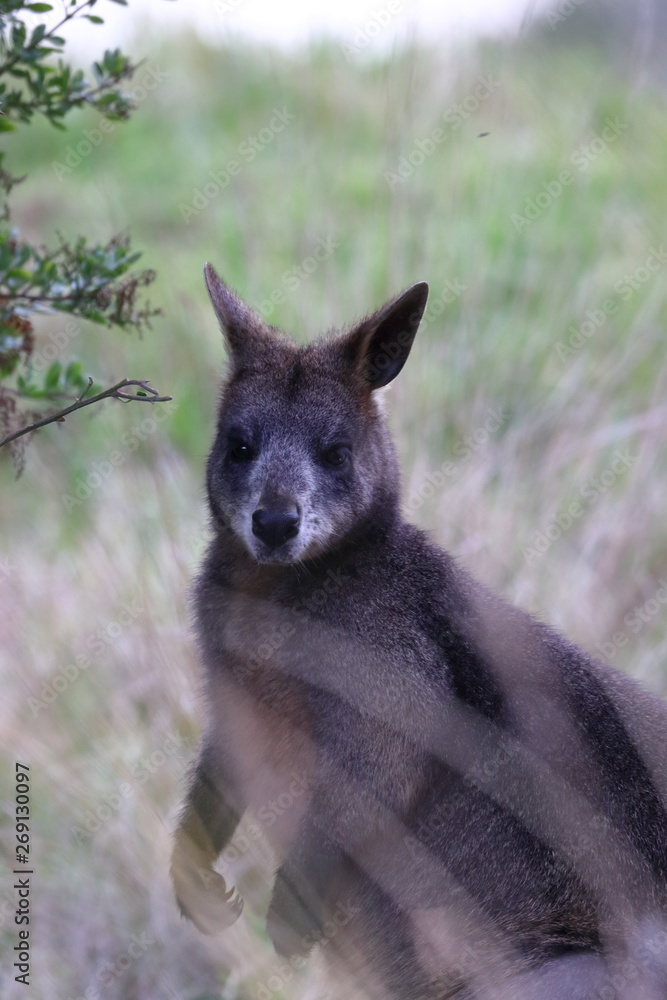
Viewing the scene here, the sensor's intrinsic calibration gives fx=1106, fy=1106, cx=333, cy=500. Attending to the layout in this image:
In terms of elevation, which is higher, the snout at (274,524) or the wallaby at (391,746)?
the snout at (274,524)

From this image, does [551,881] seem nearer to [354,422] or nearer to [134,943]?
[354,422]

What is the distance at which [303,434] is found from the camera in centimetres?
409

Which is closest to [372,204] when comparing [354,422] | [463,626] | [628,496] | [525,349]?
[525,349]

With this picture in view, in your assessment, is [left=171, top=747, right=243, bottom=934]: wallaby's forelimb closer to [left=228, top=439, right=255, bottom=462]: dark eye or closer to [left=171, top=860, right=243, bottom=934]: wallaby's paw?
[left=171, top=860, right=243, bottom=934]: wallaby's paw

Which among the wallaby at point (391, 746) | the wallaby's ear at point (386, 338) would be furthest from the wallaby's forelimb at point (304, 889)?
the wallaby's ear at point (386, 338)

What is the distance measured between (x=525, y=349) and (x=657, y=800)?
4.09m

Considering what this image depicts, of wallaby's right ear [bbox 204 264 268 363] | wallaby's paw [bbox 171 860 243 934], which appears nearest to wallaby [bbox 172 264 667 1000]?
wallaby's paw [bbox 171 860 243 934]

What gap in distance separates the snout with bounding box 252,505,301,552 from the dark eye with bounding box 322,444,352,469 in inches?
15.7

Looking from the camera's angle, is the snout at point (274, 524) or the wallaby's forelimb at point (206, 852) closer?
the snout at point (274, 524)

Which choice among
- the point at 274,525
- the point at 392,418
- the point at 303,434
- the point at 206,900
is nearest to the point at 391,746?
the point at 274,525

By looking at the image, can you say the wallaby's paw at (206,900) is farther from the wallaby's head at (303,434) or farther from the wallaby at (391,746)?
the wallaby's head at (303,434)

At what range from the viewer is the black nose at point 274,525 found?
146 inches

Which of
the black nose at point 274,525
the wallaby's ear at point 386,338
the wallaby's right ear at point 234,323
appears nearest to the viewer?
the black nose at point 274,525

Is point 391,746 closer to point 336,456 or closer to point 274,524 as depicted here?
point 274,524
